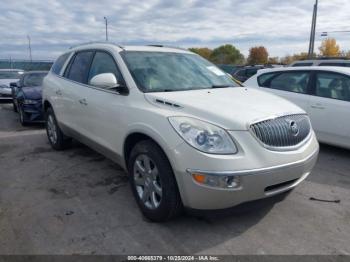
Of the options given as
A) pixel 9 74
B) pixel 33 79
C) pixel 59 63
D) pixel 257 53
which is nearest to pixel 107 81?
pixel 59 63

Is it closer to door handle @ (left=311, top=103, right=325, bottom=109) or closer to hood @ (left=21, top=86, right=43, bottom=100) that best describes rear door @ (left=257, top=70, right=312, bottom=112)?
door handle @ (left=311, top=103, right=325, bottom=109)

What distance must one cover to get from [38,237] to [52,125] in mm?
3248

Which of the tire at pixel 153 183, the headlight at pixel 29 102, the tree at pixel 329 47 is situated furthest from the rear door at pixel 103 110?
the tree at pixel 329 47

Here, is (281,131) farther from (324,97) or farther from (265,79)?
(265,79)

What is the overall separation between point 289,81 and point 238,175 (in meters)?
4.27

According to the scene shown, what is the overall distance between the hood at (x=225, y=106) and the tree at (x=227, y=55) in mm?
67200

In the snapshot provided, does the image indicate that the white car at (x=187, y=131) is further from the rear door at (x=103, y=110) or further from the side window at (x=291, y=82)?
the side window at (x=291, y=82)

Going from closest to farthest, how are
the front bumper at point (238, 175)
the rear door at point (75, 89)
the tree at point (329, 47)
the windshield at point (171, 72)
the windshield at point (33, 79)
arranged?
1. the front bumper at point (238, 175)
2. the windshield at point (171, 72)
3. the rear door at point (75, 89)
4. the windshield at point (33, 79)
5. the tree at point (329, 47)

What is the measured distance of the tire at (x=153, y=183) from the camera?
304cm

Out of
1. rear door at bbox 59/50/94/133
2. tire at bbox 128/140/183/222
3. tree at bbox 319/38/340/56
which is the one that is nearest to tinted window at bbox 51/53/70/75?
rear door at bbox 59/50/94/133

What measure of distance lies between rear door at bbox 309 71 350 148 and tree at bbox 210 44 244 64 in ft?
212

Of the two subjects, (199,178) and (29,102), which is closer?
(199,178)

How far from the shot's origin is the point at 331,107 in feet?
18.4

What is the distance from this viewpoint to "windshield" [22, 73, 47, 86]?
9.72 meters
